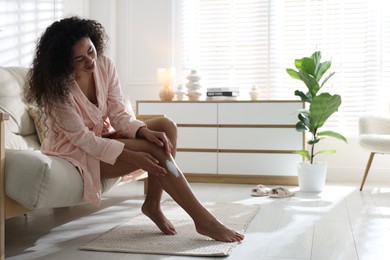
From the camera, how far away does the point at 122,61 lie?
547 cm

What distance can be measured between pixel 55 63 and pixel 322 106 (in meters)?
2.35

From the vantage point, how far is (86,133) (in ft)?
7.78

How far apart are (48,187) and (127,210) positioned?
1290mm

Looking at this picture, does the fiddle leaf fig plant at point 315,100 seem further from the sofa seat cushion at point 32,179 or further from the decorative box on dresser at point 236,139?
the sofa seat cushion at point 32,179

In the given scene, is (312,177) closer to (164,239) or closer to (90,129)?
(164,239)

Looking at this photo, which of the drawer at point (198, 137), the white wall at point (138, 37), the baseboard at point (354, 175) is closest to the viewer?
the drawer at point (198, 137)

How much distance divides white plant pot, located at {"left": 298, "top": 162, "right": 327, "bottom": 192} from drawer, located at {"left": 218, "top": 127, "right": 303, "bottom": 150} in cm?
33

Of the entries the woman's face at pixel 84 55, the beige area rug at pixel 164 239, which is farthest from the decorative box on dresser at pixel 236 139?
the woman's face at pixel 84 55

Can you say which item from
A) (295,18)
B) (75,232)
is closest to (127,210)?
(75,232)

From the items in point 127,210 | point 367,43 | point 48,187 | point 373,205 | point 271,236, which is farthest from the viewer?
point 367,43

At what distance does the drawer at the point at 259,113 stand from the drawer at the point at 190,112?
3.1 inches

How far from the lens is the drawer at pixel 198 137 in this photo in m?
4.81

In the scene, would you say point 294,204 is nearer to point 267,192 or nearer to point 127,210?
point 267,192

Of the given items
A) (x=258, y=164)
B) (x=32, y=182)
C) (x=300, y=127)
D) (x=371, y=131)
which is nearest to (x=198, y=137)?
(x=258, y=164)
